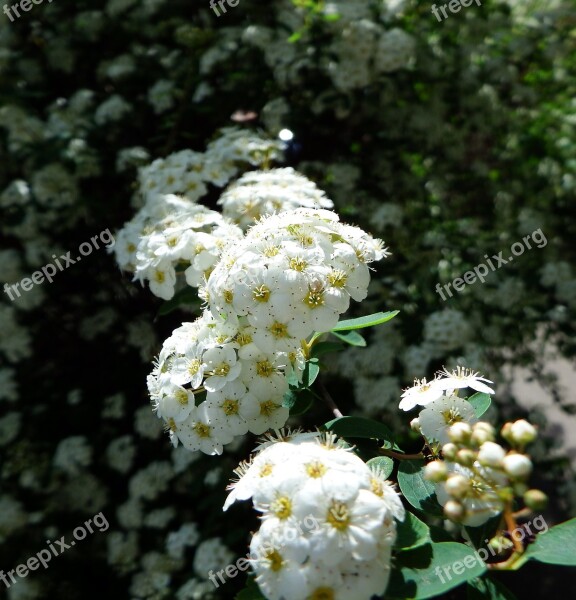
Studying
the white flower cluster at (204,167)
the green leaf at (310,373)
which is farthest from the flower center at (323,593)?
the white flower cluster at (204,167)

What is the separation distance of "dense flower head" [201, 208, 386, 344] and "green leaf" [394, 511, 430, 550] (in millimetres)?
398

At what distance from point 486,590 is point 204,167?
1635mm

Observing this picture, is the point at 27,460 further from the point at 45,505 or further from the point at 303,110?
the point at 303,110

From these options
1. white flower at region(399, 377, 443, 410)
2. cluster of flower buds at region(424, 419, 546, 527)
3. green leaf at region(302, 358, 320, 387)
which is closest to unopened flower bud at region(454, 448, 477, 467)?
cluster of flower buds at region(424, 419, 546, 527)

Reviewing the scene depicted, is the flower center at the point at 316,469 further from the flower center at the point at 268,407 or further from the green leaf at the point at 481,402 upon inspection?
the green leaf at the point at 481,402

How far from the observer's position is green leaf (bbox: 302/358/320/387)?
1419 millimetres

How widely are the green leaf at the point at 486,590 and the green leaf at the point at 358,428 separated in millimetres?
320

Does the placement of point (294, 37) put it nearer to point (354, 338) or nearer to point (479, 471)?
point (354, 338)

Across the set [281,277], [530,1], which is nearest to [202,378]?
[281,277]

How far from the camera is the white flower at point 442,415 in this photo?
127cm

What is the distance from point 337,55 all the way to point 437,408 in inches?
81.3

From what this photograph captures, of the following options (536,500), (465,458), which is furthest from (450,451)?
(536,500)

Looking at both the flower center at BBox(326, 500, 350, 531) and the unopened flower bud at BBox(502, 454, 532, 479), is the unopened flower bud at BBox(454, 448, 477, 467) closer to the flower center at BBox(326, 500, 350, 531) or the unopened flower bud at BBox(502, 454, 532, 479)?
the unopened flower bud at BBox(502, 454, 532, 479)

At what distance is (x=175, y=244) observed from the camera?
5.61ft
